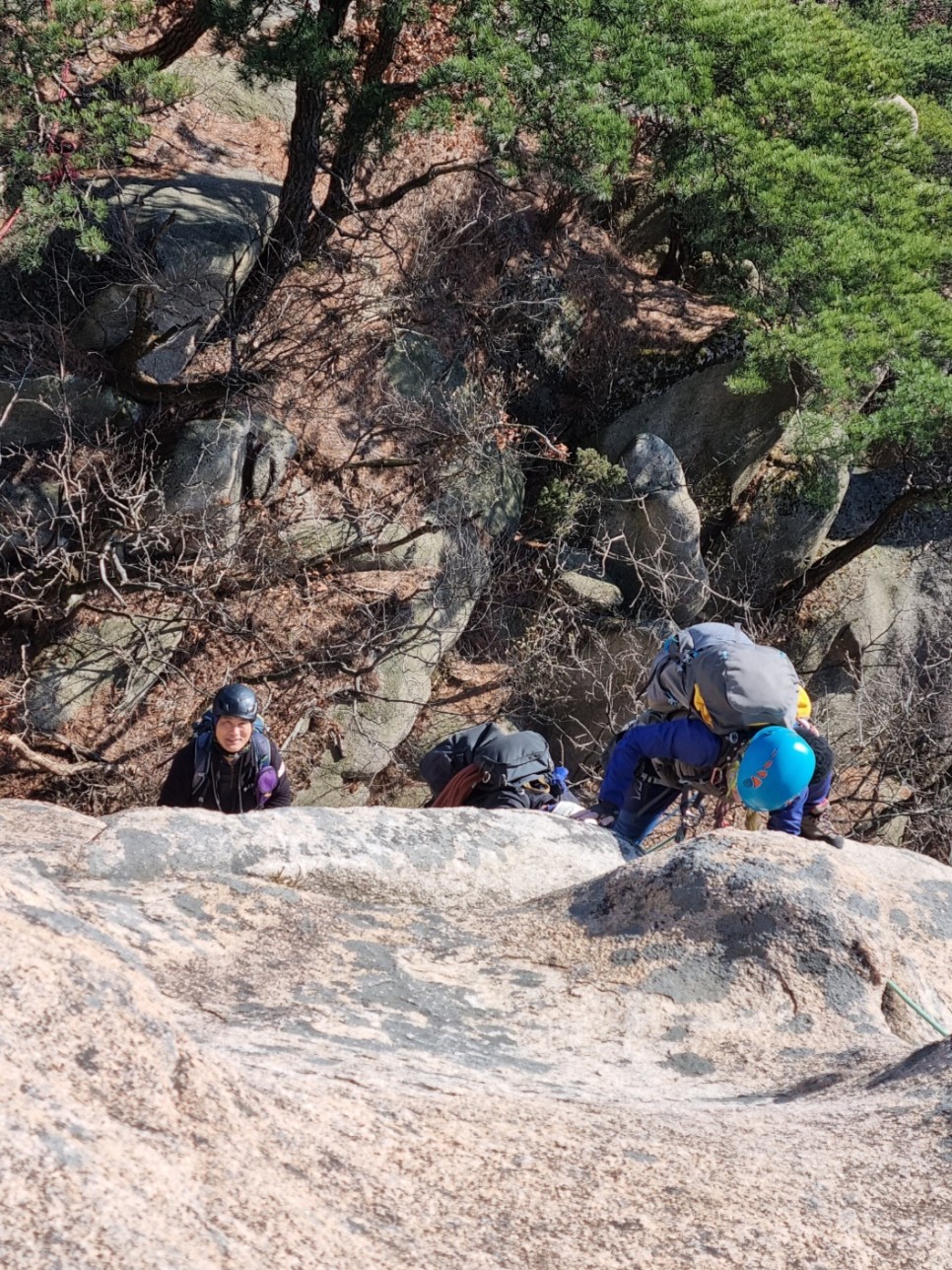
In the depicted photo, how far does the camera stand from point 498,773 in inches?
201

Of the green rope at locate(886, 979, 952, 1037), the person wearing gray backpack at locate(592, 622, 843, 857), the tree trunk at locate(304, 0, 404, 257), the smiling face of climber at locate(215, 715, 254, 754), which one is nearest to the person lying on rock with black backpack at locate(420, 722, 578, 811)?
the person wearing gray backpack at locate(592, 622, 843, 857)

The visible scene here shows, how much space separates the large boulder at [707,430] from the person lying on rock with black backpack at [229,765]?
8712mm

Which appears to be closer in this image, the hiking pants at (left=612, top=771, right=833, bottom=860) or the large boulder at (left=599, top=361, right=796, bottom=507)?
the hiking pants at (left=612, top=771, right=833, bottom=860)

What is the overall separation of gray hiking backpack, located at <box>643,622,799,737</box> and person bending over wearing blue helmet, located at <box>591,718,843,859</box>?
0.27 ft

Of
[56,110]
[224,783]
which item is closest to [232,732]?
[224,783]

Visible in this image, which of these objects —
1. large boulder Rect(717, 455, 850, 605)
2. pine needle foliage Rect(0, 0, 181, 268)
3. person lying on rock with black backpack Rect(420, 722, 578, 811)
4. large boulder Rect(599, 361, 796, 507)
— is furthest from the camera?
large boulder Rect(717, 455, 850, 605)

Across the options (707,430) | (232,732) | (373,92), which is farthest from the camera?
(707,430)

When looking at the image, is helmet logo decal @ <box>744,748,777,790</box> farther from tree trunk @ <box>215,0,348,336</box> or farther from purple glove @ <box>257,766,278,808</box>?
tree trunk @ <box>215,0,348,336</box>

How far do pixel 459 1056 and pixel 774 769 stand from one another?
6.68 ft

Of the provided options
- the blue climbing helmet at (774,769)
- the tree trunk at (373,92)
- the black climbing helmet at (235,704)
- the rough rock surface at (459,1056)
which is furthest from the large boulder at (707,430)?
the rough rock surface at (459,1056)

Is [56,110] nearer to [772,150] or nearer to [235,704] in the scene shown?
[235,704]

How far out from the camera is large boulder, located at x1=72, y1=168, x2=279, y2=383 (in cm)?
986

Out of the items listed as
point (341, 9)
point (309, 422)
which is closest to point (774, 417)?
point (309, 422)

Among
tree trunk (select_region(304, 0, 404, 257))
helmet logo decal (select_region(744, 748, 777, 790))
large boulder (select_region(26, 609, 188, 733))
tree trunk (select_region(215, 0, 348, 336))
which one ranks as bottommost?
large boulder (select_region(26, 609, 188, 733))
